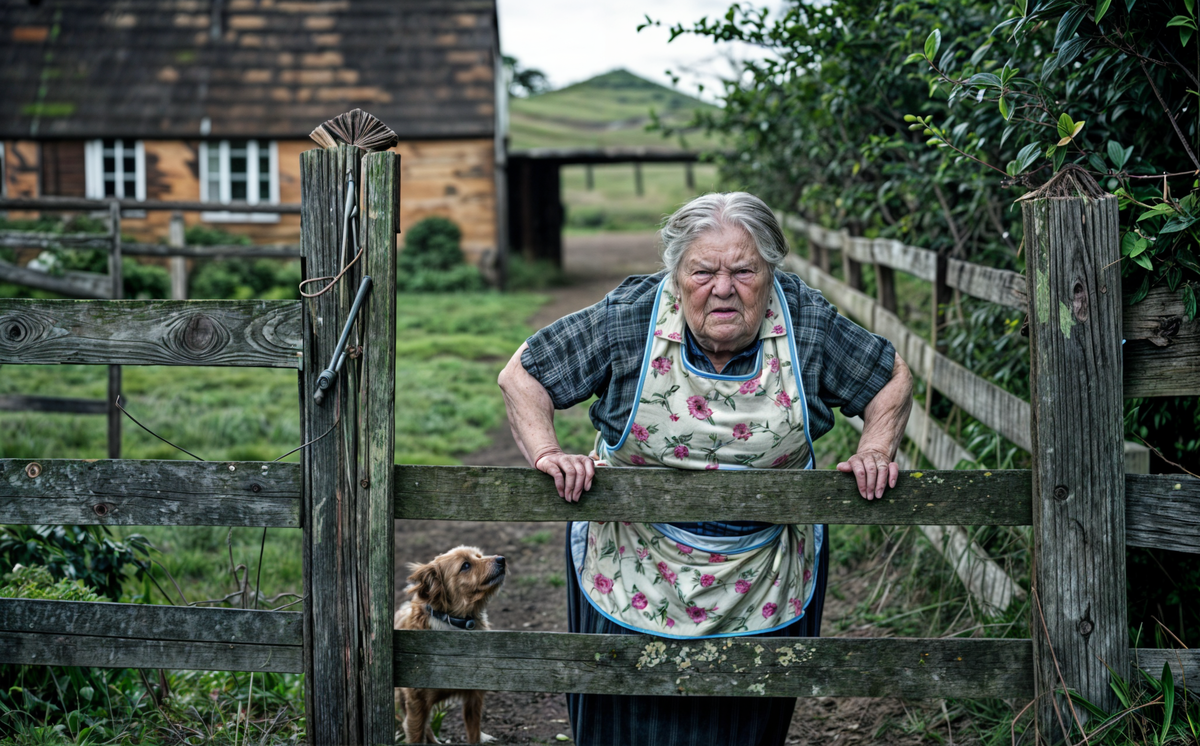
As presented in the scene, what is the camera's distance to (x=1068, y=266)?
2426 mm

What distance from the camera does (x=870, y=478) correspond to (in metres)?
2.46

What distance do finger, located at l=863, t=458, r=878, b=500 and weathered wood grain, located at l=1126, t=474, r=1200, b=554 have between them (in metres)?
0.67

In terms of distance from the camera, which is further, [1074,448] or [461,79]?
[461,79]

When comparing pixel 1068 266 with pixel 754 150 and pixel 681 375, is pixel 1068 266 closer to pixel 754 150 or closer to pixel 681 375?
pixel 681 375

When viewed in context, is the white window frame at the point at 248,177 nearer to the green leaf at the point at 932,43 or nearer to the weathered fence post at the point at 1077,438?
the green leaf at the point at 932,43

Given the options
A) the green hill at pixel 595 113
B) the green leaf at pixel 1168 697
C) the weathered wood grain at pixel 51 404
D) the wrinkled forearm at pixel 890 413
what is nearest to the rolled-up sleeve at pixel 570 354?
the wrinkled forearm at pixel 890 413

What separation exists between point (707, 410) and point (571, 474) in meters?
0.45

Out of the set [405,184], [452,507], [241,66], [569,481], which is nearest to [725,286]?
[569,481]

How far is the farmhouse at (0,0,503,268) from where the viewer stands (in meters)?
18.1

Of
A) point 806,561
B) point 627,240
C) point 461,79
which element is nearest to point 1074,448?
point 806,561

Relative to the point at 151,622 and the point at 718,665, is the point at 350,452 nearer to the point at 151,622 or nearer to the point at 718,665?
the point at 151,622

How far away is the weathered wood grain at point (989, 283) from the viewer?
3582 mm

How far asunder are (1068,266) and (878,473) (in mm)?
717

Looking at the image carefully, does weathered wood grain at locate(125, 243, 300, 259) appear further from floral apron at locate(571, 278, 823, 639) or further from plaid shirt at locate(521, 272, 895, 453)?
floral apron at locate(571, 278, 823, 639)
